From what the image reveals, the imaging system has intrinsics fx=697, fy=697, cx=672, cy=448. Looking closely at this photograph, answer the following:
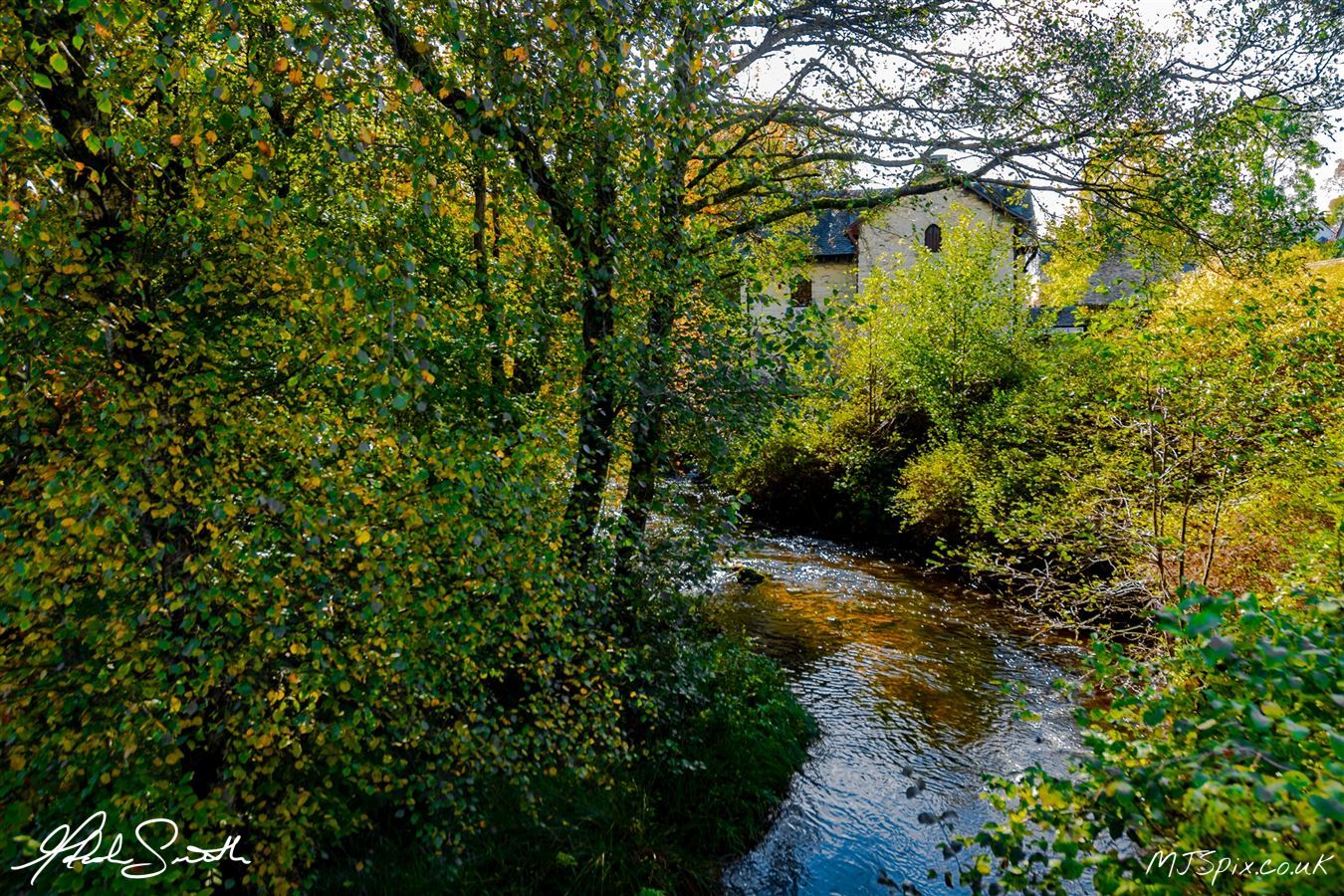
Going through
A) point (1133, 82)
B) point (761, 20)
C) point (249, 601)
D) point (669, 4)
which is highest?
point (761, 20)

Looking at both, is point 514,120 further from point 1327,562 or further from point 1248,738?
point 1327,562

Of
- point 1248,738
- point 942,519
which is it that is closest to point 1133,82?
point 1248,738

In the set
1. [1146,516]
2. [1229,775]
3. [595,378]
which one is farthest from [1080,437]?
[1229,775]

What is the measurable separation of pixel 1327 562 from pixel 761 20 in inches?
328

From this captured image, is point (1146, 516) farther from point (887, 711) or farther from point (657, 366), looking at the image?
point (657, 366)

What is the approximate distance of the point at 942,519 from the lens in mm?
16984

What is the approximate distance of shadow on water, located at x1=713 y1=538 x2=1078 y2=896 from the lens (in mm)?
6992

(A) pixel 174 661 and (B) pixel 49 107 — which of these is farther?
(A) pixel 174 661

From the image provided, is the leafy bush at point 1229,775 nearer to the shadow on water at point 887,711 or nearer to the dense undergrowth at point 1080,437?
the shadow on water at point 887,711

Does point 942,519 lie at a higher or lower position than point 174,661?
lower

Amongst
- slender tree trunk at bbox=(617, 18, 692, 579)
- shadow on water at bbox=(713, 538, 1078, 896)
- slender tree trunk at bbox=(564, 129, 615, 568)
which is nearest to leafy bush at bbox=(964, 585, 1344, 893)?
shadow on water at bbox=(713, 538, 1078, 896)

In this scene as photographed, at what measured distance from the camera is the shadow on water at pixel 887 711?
6992 millimetres

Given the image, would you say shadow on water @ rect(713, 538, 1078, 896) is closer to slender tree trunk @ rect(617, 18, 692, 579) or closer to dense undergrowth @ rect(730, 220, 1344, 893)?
dense undergrowth @ rect(730, 220, 1344, 893)

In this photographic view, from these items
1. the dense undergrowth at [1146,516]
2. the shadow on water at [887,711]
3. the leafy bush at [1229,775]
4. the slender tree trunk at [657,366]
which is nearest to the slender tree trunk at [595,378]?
the slender tree trunk at [657,366]
